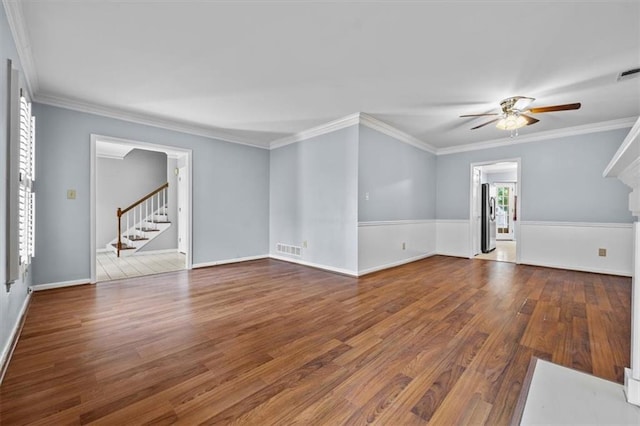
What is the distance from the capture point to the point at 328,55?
2.51 metres

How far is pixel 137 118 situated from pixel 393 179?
13.6ft

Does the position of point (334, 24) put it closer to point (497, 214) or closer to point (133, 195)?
point (133, 195)

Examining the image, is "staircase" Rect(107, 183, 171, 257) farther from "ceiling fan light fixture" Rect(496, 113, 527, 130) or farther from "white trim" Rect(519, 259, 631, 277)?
"white trim" Rect(519, 259, 631, 277)

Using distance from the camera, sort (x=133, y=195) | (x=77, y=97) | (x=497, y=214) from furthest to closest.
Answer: (x=497, y=214), (x=133, y=195), (x=77, y=97)

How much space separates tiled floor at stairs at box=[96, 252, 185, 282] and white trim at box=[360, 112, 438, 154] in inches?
154

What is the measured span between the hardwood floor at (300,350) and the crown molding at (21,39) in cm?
233

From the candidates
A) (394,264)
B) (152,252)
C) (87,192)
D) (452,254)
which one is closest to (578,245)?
(452,254)

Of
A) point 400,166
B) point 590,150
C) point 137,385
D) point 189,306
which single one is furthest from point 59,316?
point 590,150

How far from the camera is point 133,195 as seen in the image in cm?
704

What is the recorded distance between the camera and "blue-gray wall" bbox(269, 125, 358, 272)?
4.27m

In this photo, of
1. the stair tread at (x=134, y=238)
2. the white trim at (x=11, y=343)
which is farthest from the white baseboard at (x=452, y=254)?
the stair tread at (x=134, y=238)

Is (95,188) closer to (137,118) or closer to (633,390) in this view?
(137,118)

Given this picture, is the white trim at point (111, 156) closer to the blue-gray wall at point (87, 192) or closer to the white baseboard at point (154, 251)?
the white baseboard at point (154, 251)

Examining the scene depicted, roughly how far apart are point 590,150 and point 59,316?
289 inches
